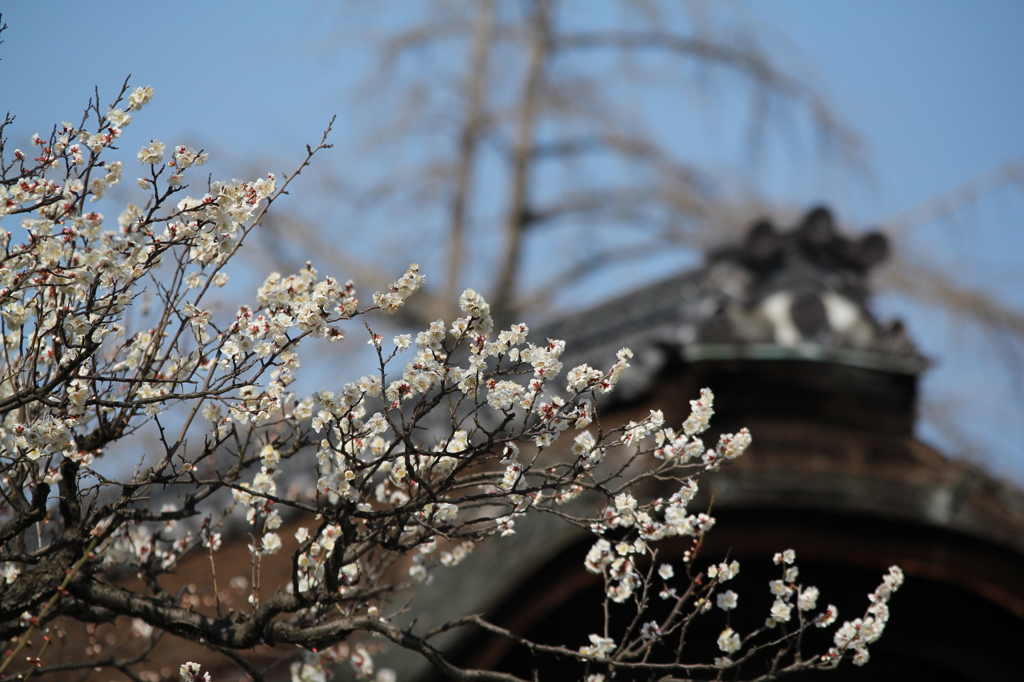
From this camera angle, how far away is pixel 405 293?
2037 millimetres

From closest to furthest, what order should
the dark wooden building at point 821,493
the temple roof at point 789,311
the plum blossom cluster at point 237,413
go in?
the plum blossom cluster at point 237,413 → the dark wooden building at point 821,493 → the temple roof at point 789,311

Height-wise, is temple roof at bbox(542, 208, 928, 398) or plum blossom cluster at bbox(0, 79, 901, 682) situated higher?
temple roof at bbox(542, 208, 928, 398)

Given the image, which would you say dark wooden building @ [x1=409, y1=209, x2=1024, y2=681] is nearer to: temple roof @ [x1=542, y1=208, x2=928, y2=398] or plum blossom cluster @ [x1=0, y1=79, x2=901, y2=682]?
temple roof @ [x1=542, y1=208, x2=928, y2=398]

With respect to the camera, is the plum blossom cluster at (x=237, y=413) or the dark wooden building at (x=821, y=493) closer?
the plum blossom cluster at (x=237, y=413)

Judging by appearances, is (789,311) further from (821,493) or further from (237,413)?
(237,413)

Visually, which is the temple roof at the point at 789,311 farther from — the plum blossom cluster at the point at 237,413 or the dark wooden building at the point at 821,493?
the plum blossom cluster at the point at 237,413

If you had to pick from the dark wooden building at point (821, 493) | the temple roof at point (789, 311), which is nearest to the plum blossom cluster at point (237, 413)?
the dark wooden building at point (821, 493)

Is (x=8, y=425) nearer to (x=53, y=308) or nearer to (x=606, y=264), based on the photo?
(x=53, y=308)

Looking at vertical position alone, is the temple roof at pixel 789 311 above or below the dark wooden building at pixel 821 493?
above

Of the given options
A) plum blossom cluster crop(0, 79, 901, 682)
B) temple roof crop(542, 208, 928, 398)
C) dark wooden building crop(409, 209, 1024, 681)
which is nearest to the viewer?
plum blossom cluster crop(0, 79, 901, 682)

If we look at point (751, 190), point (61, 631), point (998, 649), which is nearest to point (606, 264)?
point (751, 190)

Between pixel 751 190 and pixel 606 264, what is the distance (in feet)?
5.19

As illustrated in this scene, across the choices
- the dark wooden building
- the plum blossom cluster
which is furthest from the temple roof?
the plum blossom cluster

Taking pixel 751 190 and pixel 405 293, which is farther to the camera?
pixel 751 190
